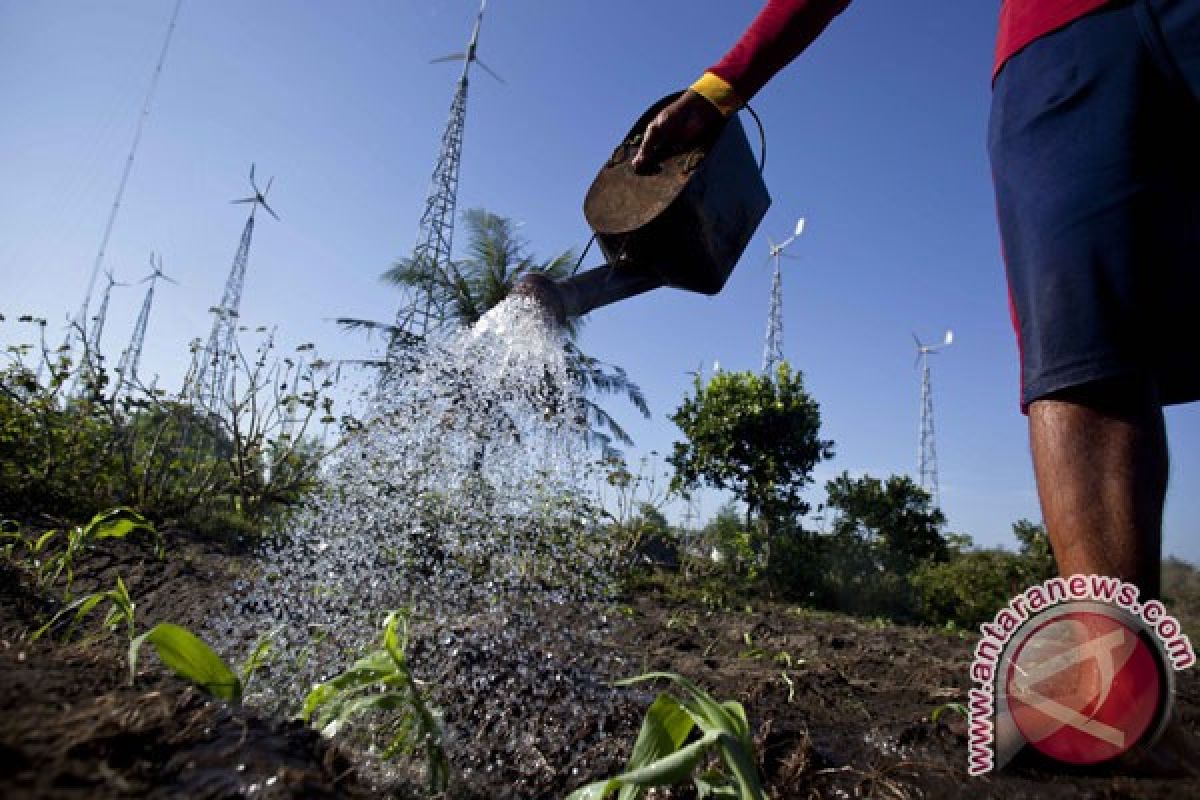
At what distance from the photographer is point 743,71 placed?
1.65 meters

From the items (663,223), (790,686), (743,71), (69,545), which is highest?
(743,71)

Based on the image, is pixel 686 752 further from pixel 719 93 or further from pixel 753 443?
pixel 753 443

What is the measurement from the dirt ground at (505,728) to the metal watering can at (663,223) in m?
1.30

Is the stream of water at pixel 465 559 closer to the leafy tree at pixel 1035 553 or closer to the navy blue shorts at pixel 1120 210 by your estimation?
the navy blue shorts at pixel 1120 210

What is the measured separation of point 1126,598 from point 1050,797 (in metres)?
0.37

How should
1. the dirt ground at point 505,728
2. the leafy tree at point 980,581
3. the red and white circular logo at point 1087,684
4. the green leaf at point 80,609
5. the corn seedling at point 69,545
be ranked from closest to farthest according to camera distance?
the dirt ground at point 505,728 → the red and white circular logo at point 1087,684 → the green leaf at point 80,609 → the corn seedling at point 69,545 → the leafy tree at point 980,581

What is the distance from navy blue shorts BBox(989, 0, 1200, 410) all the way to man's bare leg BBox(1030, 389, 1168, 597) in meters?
0.05

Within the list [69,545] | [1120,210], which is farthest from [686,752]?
A: [69,545]

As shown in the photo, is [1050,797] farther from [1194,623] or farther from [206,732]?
[1194,623]

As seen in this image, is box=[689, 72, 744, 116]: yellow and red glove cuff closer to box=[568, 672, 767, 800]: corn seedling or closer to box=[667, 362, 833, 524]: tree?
box=[568, 672, 767, 800]: corn seedling

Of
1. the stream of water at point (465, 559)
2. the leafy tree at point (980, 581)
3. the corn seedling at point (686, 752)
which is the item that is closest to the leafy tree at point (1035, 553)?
the leafy tree at point (980, 581)

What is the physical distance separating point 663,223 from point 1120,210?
132cm

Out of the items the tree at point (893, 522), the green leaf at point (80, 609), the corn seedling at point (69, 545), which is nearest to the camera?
the green leaf at point (80, 609)

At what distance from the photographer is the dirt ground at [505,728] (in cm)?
52
